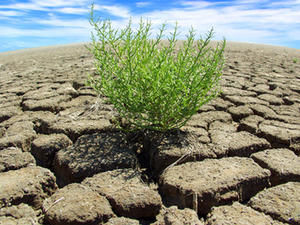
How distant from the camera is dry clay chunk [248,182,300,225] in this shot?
138 centimetres

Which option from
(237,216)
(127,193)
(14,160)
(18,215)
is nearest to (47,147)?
(14,160)

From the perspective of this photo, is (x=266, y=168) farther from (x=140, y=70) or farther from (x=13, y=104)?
(x=13, y=104)

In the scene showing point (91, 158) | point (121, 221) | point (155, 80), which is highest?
point (155, 80)

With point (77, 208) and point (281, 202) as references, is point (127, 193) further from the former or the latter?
point (281, 202)

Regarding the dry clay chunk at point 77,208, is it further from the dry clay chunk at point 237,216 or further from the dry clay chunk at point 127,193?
the dry clay chunk at point 237,216

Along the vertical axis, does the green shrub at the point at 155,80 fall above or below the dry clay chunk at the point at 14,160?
above

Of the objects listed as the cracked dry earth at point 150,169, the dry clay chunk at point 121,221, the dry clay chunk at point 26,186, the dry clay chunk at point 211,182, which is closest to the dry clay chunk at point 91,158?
the cracked dry earth at point 150,169

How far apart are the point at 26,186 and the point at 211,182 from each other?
1.02m

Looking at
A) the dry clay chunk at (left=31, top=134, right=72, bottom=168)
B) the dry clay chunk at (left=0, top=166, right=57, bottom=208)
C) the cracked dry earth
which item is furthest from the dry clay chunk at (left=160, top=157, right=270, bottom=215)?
the dry clay chunk at (left=31, top=134, right=72, bottom=168)

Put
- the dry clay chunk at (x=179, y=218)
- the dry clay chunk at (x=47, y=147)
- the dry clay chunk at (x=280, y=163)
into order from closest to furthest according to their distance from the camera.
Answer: the dry clay chunk at (x=179, y=218), the dry clay chunk at (x=280, y=163), the dry clay chunk at (x=47, y=147)

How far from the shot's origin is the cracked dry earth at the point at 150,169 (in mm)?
1416

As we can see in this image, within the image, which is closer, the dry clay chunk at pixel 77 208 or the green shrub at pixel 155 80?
the dry clay chunk at pixel 77 208

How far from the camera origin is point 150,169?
75.7 inches

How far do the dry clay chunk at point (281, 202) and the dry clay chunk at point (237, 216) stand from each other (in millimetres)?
52
